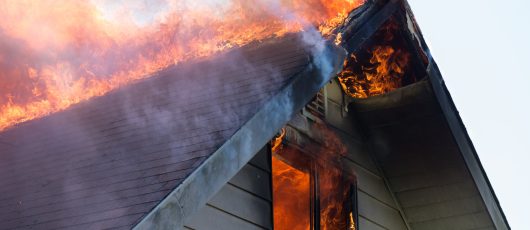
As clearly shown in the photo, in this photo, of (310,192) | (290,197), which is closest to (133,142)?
(310,192)

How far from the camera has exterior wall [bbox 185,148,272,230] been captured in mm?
5609

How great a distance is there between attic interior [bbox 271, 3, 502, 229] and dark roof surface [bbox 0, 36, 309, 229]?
1.17 m

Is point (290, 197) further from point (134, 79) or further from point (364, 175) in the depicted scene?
point (134, 79)

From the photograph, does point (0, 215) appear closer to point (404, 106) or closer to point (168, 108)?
point (168, 108)

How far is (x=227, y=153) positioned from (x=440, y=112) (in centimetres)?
321

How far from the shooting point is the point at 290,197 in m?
7.42

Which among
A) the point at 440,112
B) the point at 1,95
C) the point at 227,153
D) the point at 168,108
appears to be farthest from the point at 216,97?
the point at 1,95

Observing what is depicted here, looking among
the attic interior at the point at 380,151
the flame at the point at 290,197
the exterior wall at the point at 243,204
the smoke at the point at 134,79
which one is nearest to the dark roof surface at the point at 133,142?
the smoke at the point at 134,79

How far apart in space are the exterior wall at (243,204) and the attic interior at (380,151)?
0.51 metres

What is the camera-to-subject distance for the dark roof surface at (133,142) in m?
4.48

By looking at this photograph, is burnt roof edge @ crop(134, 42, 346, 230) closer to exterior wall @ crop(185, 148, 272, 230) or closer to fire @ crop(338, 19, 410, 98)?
exterior wall @ crop(185, 148, 272, 230)

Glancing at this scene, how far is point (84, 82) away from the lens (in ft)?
25.8

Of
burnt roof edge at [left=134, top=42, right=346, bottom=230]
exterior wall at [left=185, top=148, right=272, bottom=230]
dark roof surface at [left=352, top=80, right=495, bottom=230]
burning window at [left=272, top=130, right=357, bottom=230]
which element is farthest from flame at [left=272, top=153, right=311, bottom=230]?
burnt roof edge at [left=134, top=42, right=346, bottom=230]

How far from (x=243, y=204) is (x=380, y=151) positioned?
236 cm
